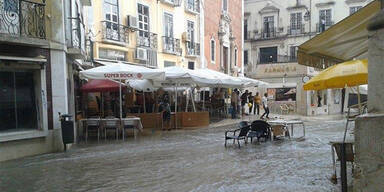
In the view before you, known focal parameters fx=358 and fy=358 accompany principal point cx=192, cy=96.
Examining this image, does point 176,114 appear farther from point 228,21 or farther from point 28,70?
point 228,21

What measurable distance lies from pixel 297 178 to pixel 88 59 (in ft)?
44.0

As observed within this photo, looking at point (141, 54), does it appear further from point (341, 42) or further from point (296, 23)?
point (296, 23)

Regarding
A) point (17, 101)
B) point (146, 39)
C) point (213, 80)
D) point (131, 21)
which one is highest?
point (131, 21)

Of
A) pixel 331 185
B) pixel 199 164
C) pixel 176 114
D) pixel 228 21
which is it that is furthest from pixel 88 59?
pixel 228 21

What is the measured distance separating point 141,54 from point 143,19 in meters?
2.41

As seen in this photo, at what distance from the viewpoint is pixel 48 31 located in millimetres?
11070

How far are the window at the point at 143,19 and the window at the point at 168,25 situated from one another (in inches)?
70.6

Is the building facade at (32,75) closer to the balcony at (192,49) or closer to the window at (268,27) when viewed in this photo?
the balcony at (192,49)

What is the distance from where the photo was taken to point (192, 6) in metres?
26.6

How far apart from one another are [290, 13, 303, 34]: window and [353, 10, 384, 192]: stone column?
131 ft

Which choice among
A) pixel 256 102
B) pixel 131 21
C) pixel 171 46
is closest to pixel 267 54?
pixel 256 102

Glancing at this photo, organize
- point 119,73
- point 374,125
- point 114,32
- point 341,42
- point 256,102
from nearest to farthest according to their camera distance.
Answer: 1. point 374,125
2. point 341,42
3. point 119,73
4. point 114,32
5. point 256,102

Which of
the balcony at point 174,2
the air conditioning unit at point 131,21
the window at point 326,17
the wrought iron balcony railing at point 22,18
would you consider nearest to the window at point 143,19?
the air conditioning unit at point 131,21

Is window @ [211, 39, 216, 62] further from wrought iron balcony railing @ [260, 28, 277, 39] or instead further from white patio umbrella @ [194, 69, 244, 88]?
wrought iron balcony railing @ [260, 28, 277, 39]
